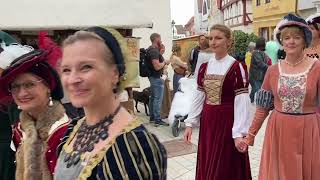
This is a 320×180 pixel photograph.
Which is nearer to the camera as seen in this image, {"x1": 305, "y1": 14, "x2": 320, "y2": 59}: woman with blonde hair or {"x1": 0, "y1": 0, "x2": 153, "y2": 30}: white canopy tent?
{"x1": 305, "y1": 14, "x2": 320, "y2": 59}: woman with blonde hair

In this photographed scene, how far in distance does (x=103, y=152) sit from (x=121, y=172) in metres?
0.11

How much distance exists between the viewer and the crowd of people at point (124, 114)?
151 cm

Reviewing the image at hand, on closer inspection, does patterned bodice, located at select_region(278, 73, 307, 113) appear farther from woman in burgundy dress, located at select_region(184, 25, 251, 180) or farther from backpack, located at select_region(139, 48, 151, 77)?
backpack, located at select_region(139, 48, 151, 77)

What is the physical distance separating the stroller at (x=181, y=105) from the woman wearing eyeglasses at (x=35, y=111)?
474 cm

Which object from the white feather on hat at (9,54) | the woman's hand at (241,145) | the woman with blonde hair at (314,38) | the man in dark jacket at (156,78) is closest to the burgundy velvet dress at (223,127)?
the woman's hand at (241,145)

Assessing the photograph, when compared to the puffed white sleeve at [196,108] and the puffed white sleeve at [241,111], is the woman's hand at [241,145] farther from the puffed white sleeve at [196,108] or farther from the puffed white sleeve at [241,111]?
the puffed white sleeve at [196,108]

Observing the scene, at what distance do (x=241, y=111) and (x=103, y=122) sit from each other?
2382mm

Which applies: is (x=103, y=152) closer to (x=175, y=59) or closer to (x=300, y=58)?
(x=300, y=58)

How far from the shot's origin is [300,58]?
3.51m

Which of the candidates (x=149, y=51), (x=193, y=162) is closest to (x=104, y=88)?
(x=193, y=162)

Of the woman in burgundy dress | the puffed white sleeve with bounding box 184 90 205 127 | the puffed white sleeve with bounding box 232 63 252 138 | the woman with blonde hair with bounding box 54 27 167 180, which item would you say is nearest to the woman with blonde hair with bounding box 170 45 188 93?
the puffed white sleeve with bounding box 184 90 205 127

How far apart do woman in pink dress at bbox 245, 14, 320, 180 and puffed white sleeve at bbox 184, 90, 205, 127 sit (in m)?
0.75

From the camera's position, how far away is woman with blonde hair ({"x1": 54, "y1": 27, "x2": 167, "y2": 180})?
1442mm

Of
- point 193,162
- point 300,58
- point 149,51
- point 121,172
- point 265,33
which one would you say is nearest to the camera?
point 121,172
